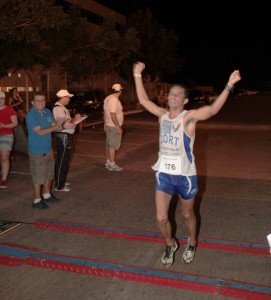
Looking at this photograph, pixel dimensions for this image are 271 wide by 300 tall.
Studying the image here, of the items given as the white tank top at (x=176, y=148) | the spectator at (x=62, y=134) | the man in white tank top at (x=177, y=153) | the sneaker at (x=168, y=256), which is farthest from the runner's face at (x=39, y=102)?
the sneaker at (x=168, y=256)

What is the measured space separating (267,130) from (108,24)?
941 centimetres

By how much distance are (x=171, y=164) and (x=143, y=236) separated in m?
1.54

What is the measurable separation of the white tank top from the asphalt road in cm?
108

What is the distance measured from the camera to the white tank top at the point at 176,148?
4.61m

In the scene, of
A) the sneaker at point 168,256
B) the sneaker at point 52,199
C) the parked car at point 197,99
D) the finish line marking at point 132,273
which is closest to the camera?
the finish line marking at point 132,273

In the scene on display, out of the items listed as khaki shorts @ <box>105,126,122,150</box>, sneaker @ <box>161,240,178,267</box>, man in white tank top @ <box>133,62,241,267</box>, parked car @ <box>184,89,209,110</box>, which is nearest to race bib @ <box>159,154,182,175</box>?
man in white tank top @ <box>133,62,241,267</box>

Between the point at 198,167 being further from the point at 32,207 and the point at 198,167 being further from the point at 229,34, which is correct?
the point at 229,34

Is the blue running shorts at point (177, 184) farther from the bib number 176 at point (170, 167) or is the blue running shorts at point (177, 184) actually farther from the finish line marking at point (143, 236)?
the finish line marking at point (143, 236)

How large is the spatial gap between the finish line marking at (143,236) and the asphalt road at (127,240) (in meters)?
0.01

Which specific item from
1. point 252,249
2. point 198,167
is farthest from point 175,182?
point 198,167

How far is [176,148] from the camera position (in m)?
4.63

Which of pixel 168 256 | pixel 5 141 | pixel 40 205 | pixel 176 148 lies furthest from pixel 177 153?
pixel 5 141

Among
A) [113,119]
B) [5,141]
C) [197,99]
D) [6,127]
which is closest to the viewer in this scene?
[6,127]

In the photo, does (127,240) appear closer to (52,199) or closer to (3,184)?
(52,199)
